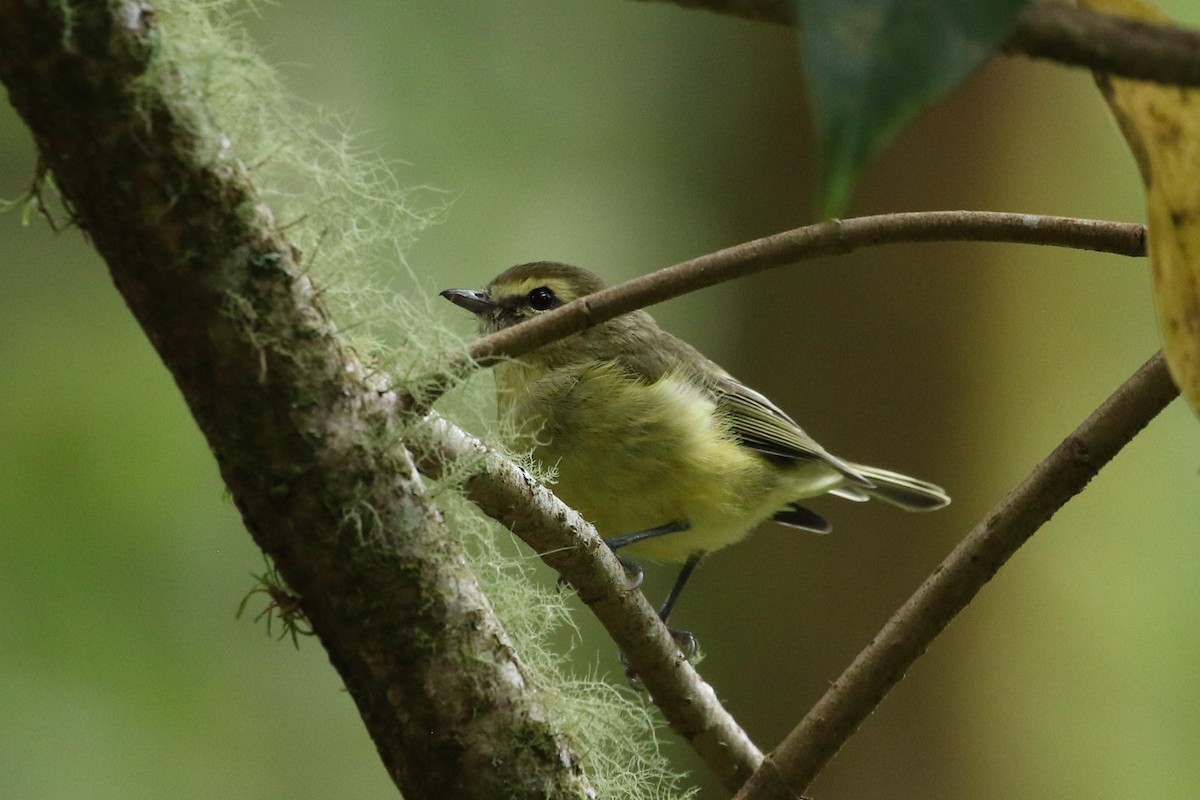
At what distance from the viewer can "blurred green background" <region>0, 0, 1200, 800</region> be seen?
525 cm

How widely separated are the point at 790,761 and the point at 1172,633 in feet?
17.0

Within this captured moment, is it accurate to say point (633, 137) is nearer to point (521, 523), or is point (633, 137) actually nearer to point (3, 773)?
point (3, 773)

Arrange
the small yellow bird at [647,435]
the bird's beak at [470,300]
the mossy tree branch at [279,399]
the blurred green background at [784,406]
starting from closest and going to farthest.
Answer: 1. the mossy tree branch at [279,399]
2. the small yellow bird at [647,435]
3. the bird's beak at [470,300]
4. the blurred green background at [784,406]

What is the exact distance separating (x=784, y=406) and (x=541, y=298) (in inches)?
103

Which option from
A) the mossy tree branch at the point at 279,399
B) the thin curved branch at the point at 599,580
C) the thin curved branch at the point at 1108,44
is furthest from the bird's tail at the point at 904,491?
the thin curved branch at the point at 1108,44

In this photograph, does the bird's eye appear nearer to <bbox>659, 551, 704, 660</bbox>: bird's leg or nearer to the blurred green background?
<bbox>659, 551, 704, 660</bbox>: bird's leg

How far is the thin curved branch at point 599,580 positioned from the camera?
71.6 inches

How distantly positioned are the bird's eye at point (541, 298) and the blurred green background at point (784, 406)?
1.23 metres

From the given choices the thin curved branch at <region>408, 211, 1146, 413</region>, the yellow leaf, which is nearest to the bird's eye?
the thin curved branch at <region>408, 211, 1146, 413</region>

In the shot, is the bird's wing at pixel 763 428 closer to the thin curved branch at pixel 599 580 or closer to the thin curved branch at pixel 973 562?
the thin curved branch at pixel 599 580

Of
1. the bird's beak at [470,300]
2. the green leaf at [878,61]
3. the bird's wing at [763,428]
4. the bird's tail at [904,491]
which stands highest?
the bird's beak at [470,300]

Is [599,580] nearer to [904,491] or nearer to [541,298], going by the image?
[541,298]

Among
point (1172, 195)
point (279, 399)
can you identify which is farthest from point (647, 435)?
point (1172, 195)

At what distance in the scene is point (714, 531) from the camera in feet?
12.7
